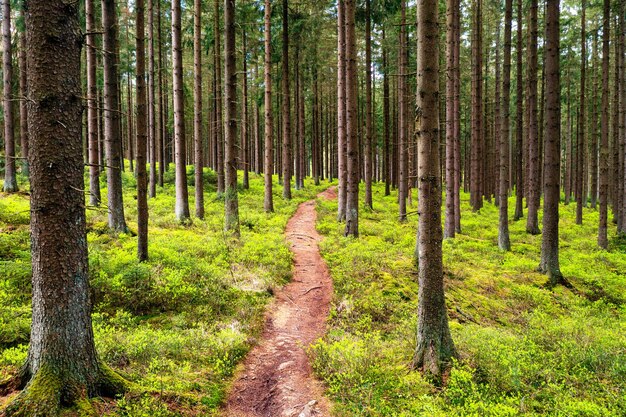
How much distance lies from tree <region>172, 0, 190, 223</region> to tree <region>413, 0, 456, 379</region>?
11.2 m

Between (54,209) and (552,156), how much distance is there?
521 inches

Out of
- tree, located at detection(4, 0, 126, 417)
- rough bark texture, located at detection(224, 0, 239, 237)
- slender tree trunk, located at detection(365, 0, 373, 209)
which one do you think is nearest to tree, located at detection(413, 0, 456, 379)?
tree, located at detection(4, 0, 126, 417)

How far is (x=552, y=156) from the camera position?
11578 mm

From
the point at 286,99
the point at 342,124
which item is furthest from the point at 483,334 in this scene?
the point at 286,99

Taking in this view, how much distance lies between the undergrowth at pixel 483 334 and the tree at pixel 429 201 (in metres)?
0.49

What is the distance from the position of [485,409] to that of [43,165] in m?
5.89

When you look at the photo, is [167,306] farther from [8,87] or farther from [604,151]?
[604,151]

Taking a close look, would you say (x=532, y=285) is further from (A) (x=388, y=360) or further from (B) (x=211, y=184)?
(B) (x=211, y=184)

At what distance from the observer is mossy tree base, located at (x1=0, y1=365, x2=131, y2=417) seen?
3590 mm

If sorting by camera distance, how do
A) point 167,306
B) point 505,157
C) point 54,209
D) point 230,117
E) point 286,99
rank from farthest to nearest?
point 286,99 → point 505,157 → point 230,117 → point 167,306 → point 54,209

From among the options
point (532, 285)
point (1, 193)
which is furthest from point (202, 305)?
point (1, 193)

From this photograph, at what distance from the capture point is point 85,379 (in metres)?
4.14

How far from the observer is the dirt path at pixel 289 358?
506 centimetres

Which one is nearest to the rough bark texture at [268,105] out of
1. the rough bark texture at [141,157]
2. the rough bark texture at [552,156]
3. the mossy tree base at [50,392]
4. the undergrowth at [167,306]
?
the undergrowth at [167,306]
